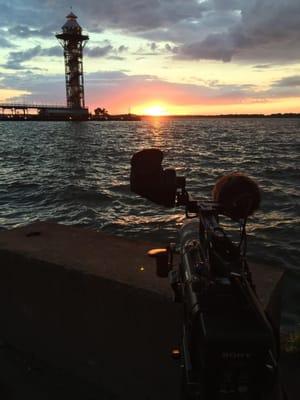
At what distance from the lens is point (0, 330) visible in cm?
421

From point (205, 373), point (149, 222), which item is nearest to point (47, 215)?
point (149, 222)

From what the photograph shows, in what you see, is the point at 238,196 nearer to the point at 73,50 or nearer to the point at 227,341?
the point at 227,341

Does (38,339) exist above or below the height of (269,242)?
above

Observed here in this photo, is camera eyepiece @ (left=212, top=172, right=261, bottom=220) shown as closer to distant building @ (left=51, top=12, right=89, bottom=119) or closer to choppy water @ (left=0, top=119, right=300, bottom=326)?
choppy water @ (left=0, top=119, right=300, bottom=326)

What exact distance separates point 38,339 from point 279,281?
84.4 inches

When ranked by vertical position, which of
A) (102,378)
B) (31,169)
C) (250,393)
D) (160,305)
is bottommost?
(31,169)

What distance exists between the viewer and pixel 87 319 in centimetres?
355

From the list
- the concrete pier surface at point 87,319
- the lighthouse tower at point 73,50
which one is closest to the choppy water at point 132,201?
the concrete pier surface at point 87,319

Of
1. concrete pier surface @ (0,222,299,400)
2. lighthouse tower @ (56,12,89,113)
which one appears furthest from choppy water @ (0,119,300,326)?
lighthouse tower @ (56,12,89,113)

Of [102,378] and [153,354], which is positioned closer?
[153,354]

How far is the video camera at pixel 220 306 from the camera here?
1494 millimetres

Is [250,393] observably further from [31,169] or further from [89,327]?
[31,169]

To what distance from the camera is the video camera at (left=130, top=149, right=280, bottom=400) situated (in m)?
1.49

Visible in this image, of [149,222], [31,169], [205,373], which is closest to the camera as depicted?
[205,373]
